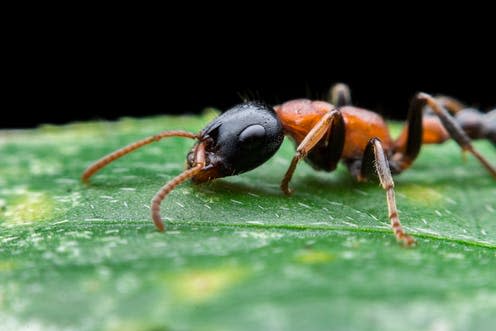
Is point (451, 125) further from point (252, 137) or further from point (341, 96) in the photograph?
point (252, 137)

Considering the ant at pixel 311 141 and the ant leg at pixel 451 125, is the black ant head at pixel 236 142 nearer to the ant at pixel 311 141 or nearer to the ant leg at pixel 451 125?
the ant at pixel 311 141

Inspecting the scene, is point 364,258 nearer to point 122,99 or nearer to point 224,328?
point 224,328

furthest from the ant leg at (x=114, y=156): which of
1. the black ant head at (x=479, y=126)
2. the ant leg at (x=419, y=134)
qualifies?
the black ant head at (x=479, y=126)

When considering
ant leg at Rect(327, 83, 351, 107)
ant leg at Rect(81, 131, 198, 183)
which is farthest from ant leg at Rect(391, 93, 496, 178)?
ant leg at Rect(81, 131, 198, 183)

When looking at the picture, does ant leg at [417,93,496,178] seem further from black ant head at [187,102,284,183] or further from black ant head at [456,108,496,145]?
black ant head at [187,102,284,183]

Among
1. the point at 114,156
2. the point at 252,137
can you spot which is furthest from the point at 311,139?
the point at 114,156

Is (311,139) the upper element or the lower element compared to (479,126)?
upper

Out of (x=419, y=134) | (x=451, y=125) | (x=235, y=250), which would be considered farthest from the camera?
(x=419, y=134)

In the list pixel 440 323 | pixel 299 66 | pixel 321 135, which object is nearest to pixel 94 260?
pixel 440 323
